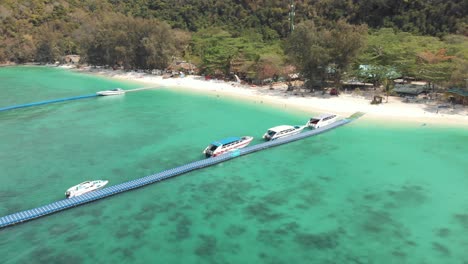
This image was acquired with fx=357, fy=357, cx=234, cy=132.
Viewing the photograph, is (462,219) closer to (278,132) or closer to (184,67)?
(278,132)

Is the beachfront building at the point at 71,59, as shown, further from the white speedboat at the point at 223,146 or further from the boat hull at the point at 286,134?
the white speedboat at the point at 223,146

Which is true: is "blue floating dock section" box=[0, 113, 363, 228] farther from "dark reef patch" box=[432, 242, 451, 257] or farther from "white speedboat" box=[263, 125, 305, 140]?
"dark reef patch" box=[432, 242, 451, 257]

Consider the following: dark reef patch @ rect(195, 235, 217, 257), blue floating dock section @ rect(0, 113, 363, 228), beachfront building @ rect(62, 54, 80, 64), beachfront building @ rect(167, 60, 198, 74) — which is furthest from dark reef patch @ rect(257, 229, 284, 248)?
beachfront building @ rect(62, 54, 80, 64)

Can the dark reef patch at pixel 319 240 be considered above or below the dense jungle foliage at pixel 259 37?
below

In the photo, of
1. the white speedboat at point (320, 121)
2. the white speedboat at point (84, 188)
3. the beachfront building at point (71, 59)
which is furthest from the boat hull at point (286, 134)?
the beachfront building at point (71, 59)

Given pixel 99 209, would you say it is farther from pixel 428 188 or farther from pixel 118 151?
pixel 428 188

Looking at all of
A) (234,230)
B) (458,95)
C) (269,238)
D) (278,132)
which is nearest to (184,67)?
(278,132)

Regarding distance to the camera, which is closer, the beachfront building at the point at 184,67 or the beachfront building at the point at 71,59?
the beachfront building at the point at 184,67
